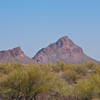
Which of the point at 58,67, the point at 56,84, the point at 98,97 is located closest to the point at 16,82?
the point at 56,84

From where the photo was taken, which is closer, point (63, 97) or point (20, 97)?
point (20, 97)

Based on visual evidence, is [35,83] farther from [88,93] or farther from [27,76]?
[88,93]

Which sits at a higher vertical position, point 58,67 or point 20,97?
point 58,67

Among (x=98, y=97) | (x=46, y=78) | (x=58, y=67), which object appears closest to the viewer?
(x=98, y=97)

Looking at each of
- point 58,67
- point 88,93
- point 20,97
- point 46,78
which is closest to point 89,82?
point 88,93

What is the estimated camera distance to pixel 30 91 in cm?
4297

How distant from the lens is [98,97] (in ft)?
135

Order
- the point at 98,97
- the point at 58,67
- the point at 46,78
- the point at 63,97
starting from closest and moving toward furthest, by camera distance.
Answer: the point at 98,97 → the point at 46,78 → the point at 63,97 → the point at 58,67

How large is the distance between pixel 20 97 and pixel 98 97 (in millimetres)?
8967

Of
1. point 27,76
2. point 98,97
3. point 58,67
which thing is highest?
point 58,67

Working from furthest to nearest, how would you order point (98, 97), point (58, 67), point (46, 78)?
1. point (58, 67)
2. point (46, 78)
3. point (98, 97)

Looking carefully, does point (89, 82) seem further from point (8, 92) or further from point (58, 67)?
point (58, 67)

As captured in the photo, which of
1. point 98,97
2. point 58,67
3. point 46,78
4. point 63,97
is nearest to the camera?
point 98,97

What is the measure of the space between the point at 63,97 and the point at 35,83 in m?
6.23
